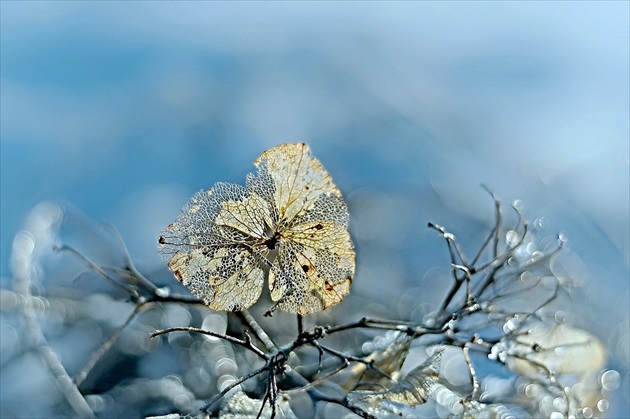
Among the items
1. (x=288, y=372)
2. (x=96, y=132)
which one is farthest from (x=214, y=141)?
(x=288, y=372)

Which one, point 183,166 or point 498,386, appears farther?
point 183,166

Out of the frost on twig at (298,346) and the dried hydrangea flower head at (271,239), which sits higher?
the dried hydrangea flower head at (271,239)

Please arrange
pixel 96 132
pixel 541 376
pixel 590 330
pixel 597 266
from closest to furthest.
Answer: pixel 541 376, pixel 590 330, pixel 597 266, pixel 96 132

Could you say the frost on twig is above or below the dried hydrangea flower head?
below

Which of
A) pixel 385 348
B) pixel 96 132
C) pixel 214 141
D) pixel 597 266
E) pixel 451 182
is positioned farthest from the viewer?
pixel 96 132

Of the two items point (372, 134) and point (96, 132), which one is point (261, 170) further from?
point (96, 132)

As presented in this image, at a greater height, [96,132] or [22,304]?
[96,132]

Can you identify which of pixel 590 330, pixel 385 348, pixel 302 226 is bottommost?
pixel 590 330
